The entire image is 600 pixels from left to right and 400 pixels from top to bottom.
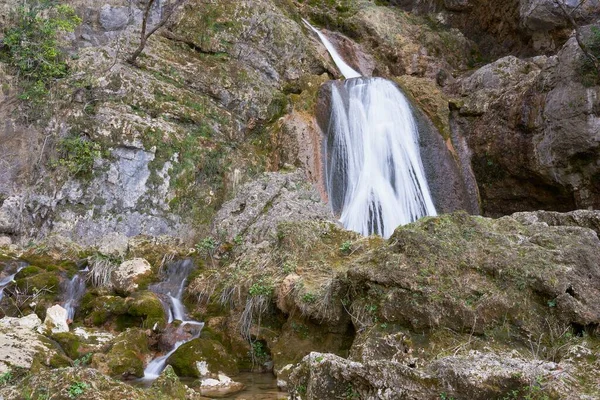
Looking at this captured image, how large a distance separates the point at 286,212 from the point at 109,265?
3784 millimetres

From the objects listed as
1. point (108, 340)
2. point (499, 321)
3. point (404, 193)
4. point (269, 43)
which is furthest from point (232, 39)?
point (499, 321)

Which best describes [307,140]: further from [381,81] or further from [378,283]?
[378,283]

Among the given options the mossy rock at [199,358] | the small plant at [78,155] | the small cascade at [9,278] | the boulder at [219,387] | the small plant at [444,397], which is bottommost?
the boulder at [219,387]

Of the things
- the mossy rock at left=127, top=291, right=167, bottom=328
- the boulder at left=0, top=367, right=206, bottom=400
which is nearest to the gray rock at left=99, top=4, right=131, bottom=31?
the mossy rock at left=127, top=291, right=167, bottom=328

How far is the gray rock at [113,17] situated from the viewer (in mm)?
18281

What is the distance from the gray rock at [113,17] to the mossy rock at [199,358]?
14354 mm

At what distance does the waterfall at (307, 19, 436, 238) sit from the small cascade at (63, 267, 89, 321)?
6.13 m

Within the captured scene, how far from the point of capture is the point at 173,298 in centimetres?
920

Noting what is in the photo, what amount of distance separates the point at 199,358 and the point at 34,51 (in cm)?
1123

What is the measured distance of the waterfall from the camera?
511 inches

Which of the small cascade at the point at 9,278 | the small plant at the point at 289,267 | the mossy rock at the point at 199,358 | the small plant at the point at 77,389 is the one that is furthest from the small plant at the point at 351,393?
the small cascade at the point at 9,278

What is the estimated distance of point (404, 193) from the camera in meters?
13.4

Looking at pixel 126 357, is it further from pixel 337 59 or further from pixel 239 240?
pixel 337 59

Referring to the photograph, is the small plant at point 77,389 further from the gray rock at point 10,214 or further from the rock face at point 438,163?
the rock face at point 438,163
